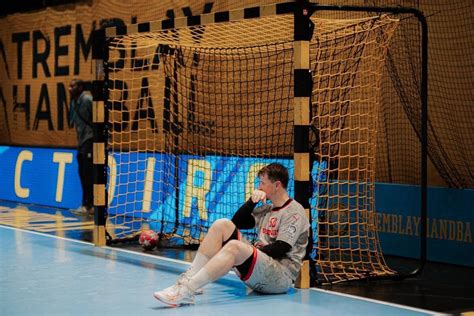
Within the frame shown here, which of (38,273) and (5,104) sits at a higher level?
(5,104)

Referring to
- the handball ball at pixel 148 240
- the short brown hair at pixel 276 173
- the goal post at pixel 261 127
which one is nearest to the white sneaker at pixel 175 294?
the short brown hair at pixel 276 173

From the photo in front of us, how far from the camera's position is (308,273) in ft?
27.1

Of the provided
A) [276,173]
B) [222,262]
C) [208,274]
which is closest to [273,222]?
[276,173]

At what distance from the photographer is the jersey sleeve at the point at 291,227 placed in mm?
7660

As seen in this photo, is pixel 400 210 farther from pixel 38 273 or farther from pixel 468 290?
pixel 38 273

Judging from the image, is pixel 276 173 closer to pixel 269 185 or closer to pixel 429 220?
pixel 269 185

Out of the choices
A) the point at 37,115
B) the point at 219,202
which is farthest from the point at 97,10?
the point at 219,202

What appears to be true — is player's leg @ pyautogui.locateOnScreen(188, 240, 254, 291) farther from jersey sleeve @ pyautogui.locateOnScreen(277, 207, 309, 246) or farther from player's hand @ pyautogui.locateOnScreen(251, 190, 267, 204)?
player's hand @ pyautogui.locateOnScreen(251, 190, 267, 204)

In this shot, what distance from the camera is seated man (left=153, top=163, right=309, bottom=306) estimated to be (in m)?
7.27

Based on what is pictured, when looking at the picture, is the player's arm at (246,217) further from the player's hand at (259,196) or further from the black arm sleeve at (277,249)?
the black arm sleeve at (277,249)

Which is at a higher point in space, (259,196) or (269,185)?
(269,185)

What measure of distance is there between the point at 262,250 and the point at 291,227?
32cm

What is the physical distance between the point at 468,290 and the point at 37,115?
514 inches

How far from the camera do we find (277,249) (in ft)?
25.0
